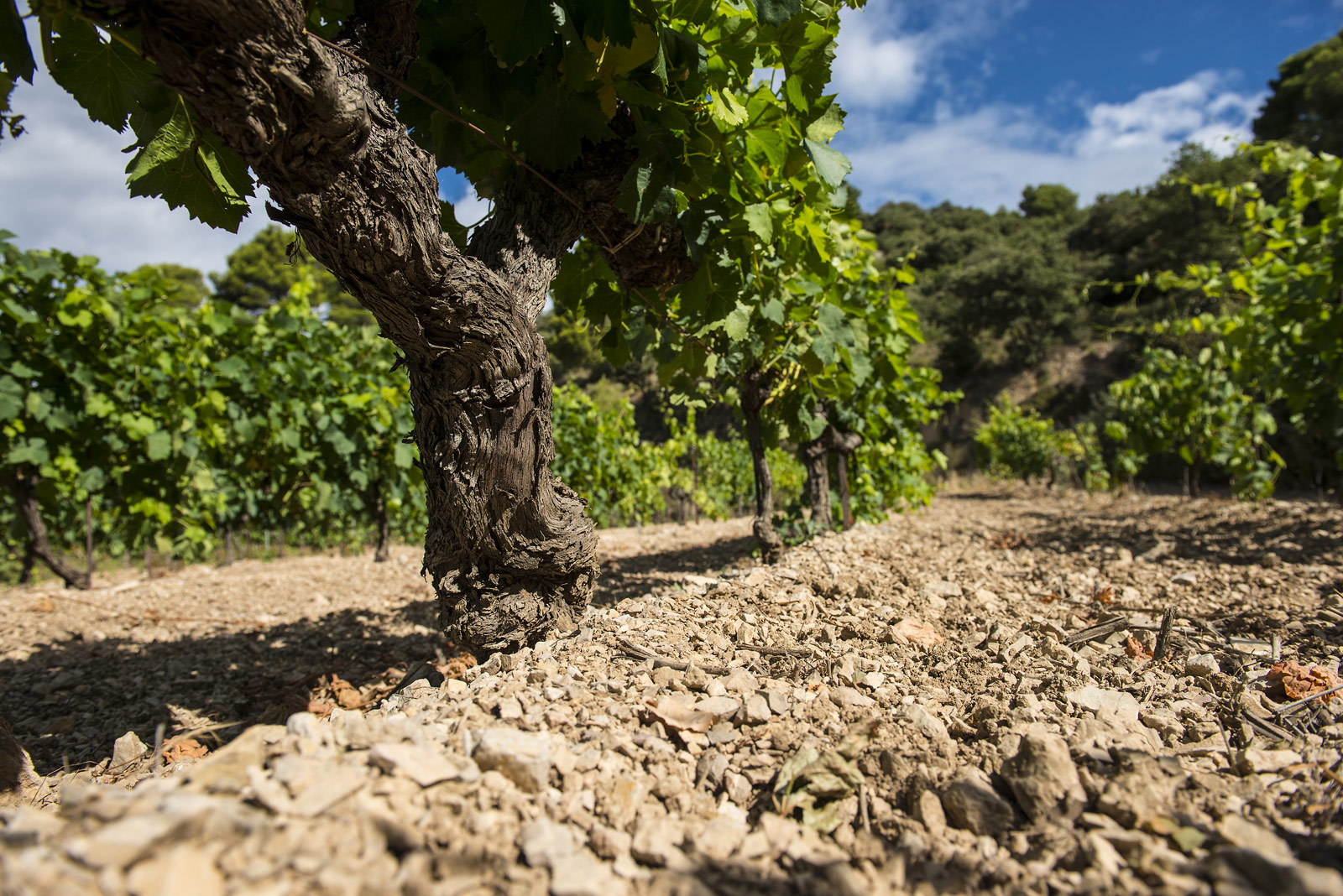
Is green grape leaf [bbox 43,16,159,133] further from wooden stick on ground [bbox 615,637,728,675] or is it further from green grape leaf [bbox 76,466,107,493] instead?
green grape leaf [bbox 76,466,107,493]

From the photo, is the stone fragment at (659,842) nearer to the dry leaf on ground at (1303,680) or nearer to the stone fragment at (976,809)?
the stone fragment at (976,809)

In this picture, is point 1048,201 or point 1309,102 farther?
point 1048,201

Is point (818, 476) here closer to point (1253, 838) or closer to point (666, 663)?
point (666, 663)

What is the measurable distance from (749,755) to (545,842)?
495 millimetres

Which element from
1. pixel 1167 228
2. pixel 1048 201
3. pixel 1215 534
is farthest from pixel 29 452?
pixel 1048 201

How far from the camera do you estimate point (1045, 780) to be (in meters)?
1.16

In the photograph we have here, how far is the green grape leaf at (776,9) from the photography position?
163 cm

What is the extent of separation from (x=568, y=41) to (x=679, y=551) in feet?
16.8

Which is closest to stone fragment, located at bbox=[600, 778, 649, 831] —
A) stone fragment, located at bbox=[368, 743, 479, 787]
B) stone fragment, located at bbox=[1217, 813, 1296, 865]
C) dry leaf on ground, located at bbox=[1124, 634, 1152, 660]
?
stone fragment, located at bbox=[368, 743, 479, 787]

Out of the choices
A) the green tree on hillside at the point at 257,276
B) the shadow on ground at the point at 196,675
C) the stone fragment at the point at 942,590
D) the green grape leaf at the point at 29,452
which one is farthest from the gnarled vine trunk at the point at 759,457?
the green tree on hillside at the point at 257,276

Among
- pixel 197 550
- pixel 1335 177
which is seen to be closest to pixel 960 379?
Answer: pixel 1335 177

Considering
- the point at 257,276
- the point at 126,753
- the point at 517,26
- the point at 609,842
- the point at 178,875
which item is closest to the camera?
the point at 178,875

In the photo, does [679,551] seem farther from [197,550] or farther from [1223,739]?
[197,550]

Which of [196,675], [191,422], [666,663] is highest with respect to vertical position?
[191,422]
